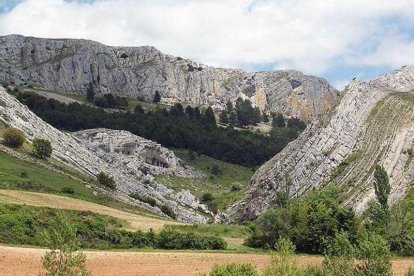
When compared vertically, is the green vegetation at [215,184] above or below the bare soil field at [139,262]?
above

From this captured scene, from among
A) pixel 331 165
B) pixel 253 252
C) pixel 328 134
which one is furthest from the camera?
pixel 328 134

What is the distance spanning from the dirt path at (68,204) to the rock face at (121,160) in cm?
2211

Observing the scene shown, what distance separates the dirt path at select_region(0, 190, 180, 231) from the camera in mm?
75750

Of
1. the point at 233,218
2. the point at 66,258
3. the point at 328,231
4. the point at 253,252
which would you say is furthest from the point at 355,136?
the point at 66,258

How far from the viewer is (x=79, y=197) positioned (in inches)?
3647

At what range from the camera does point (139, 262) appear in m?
54.9

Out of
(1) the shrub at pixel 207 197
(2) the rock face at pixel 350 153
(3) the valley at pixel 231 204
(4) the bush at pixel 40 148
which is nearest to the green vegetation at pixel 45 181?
(3) the valley at pixel 231 204

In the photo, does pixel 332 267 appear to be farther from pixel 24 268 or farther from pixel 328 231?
pixel 328 231

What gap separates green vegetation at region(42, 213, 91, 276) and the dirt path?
152ft

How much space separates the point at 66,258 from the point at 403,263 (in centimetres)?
4792

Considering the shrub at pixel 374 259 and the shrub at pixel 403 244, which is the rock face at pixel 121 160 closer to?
the shrub at pixel 403 244

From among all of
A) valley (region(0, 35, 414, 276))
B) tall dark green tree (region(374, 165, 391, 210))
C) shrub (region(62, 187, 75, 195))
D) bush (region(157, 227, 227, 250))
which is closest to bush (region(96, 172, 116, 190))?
valley (region(0, 35, 414, 276))

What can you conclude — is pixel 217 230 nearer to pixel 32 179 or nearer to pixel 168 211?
pixel 168 211

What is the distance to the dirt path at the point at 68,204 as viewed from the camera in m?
75.8
